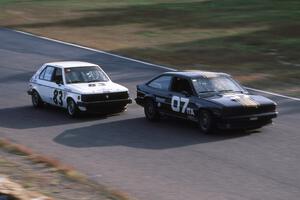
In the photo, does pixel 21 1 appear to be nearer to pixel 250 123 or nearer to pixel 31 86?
pixel 31 86

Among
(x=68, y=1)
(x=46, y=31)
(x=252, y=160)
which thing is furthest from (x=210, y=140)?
(x=68, y=1)

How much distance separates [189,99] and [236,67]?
37.7 ft

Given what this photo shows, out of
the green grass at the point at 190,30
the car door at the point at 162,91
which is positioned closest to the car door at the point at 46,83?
the car door at the point at 162,91

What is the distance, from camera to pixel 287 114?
18062 millimetres

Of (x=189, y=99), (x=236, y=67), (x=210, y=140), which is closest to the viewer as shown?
(x=210, y=140)

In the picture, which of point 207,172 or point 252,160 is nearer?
point 207,172

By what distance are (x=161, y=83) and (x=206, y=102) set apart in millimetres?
2105

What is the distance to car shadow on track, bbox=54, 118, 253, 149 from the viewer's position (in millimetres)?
14633

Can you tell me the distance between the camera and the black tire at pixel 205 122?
1520 centimetres

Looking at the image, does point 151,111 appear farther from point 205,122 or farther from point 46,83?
point 46,83

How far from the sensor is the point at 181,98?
1620 centimetres

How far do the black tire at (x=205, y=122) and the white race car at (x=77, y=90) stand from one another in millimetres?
3077

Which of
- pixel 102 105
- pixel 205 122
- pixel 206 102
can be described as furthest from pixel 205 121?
pixel 102 105

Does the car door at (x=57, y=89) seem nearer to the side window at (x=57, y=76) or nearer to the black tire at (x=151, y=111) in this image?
the side window at (x=57, y=76)
